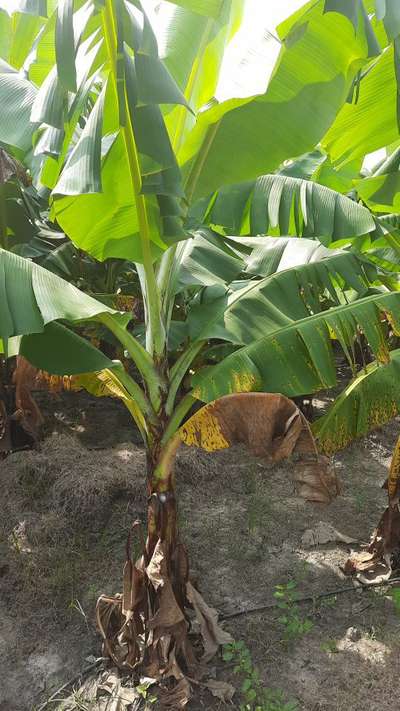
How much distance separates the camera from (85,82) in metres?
2.23

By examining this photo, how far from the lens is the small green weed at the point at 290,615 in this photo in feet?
10.5

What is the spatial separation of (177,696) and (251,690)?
36 cm

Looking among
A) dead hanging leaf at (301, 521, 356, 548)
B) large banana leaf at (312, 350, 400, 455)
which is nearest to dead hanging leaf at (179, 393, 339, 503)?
large banana leaf at (312, 350, 400, 455)

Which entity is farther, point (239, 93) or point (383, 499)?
point (383, 499)

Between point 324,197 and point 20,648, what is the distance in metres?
3.13

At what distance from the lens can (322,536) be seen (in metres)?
4.23

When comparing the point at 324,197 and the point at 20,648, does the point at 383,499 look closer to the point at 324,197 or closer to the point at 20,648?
the point at 324,197

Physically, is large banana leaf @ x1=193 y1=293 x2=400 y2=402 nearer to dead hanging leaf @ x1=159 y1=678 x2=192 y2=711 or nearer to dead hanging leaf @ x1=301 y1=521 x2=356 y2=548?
dead hanging leaf @ x1=159 y1=678 x2=192 y2=711

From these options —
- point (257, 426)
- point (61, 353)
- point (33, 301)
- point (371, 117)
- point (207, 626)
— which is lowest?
point (207, 626)

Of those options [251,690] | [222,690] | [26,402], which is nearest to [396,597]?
[251,690]

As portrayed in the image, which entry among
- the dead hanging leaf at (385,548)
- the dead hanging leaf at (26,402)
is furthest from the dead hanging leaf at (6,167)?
the dead hanging leaf at (385,548)

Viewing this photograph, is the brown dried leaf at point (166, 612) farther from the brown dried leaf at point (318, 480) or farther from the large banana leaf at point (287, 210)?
the large banana leaf at point (287, 210)

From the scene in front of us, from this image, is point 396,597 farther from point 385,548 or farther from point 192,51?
point 192,51

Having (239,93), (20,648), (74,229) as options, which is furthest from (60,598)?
(239,93)
